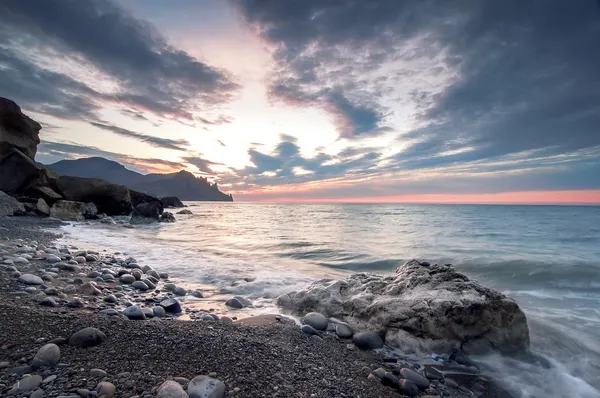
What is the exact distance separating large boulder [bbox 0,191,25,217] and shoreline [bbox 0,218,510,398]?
15505mm

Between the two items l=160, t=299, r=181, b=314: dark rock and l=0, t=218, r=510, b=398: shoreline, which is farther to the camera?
l=160, t=299, r=181, b=314: dark rock

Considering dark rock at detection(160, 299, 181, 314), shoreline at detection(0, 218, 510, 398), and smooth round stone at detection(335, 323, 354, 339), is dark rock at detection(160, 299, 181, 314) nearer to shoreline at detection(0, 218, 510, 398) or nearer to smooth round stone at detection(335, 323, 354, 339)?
shoreline at detection(0, 218, 510, 398)

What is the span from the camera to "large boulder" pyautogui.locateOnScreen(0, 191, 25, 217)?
1470 cm

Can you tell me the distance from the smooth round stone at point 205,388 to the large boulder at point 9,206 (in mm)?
18748

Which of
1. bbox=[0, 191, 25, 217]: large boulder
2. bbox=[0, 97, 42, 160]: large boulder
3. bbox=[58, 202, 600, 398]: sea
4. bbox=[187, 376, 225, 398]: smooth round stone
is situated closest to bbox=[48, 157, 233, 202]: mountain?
bbox=[0, 97, 42, 160]: large boulder

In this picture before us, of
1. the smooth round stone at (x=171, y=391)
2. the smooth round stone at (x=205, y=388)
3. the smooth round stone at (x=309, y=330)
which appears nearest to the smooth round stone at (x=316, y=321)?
the smooth round stone at (x=309, y=330)

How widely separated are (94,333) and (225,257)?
289 inches

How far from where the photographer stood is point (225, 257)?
997 centimetres

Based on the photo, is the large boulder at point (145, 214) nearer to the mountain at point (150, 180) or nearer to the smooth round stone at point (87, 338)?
the smooth round stone at point (87, 338)

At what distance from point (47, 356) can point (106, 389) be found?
2.43 ft

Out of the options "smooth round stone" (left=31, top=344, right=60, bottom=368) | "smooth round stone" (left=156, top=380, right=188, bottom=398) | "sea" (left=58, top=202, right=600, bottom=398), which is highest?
"smooth round stone" (left=31, top=344, right=60, bottom=368)

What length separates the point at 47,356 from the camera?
2287 mm

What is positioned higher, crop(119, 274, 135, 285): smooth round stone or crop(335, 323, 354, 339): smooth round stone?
crop(119, 274, 135, 285): smooth round stone

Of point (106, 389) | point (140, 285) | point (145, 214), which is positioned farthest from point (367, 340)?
point (145, 214)
